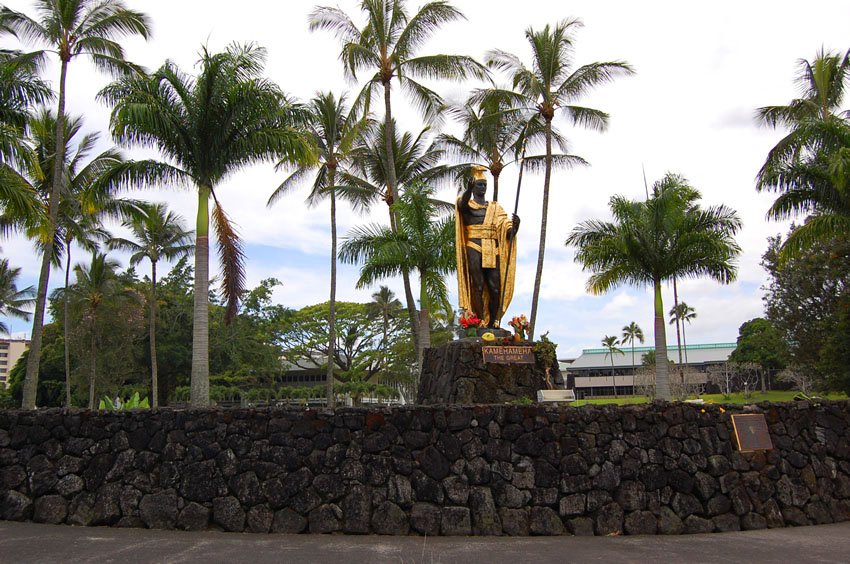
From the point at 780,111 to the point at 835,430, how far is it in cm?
1587

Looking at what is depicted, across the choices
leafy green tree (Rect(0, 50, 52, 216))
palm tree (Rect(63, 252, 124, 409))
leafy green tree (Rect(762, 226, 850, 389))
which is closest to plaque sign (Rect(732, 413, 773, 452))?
leafy green tree (Rect(0, 50, 52, 216))

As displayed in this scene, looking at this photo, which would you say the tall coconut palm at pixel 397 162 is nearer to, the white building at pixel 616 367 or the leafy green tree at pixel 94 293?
the leafy green tree at pixel 94 293

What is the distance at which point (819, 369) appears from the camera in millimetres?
23672

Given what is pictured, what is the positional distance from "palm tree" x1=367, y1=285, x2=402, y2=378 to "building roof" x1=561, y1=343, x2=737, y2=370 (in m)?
20.6

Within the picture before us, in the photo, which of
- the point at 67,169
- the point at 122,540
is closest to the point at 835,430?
the point at 122,540

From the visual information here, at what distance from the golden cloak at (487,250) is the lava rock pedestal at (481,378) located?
1155 millimetres

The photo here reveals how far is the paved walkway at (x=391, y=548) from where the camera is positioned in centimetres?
612

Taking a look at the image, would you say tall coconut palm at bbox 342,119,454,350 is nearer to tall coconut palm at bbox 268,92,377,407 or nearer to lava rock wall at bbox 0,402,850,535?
tall coconut palm at bbox 268,92,377,407

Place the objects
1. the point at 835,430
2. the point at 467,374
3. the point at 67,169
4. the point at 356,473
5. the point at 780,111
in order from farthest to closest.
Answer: the point at 67,169, the point at 780,111, the point at 467,374, the point at 835,430, the point at 356,473

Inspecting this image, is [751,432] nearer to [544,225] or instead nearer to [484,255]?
[484,255]

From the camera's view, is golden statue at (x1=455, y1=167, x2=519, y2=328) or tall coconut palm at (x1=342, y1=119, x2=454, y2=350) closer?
golden statue at (x1=455, y1=167, x2=519, y2=328)

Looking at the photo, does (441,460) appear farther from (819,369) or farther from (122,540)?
(819,369)

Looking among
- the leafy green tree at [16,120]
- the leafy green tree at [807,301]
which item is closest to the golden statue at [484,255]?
the leafy green tree at [16,120]

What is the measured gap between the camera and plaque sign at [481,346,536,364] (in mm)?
10688
